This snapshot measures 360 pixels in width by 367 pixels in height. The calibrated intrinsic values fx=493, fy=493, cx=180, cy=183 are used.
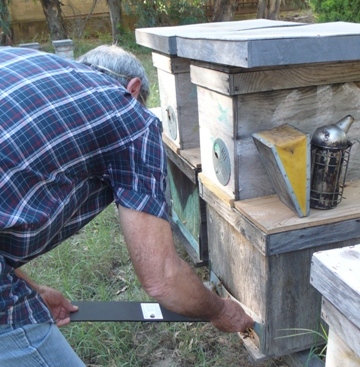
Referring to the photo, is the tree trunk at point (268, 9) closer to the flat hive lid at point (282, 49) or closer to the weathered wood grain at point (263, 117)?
the weathered wood grain at point (263, 117)

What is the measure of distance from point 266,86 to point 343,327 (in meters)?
1.05

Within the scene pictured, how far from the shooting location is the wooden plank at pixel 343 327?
1.20 m

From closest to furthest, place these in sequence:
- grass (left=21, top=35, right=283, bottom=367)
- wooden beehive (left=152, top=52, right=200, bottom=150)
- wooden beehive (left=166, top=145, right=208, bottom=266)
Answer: grass (left=21, top=35, right=283, bottom=367) < wooden beehive (left=152, top=52, right=200, bottom=150) < wooden beehive (left=166, top=145, right=208, bottom=266)

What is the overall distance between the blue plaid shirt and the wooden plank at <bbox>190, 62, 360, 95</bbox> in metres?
0.45

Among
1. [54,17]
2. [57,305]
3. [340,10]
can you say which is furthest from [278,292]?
[54,17]

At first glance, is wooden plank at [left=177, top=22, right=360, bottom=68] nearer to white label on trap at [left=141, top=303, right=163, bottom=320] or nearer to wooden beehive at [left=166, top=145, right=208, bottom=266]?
wooden beehive at [left=166, top=145, right=208, bottom=266]

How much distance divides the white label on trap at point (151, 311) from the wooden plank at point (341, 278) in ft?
3.39

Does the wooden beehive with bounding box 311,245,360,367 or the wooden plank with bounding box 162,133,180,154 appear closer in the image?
the wooden beehive with bounding box 311,245,360,367

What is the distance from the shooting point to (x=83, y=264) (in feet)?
11.1

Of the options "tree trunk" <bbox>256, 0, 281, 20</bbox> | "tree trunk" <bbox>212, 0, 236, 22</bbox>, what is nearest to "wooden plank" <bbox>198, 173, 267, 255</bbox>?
"tree trunk" <bbox>256, 0, 281, 20</bbox>

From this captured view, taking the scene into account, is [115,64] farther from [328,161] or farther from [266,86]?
[328,161]

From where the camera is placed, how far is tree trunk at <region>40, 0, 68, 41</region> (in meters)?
13.5

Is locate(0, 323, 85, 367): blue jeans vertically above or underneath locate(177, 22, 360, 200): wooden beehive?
underneath

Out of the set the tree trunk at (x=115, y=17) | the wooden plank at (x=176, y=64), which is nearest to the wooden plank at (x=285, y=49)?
the wooden plank at (x=176, y=64)
